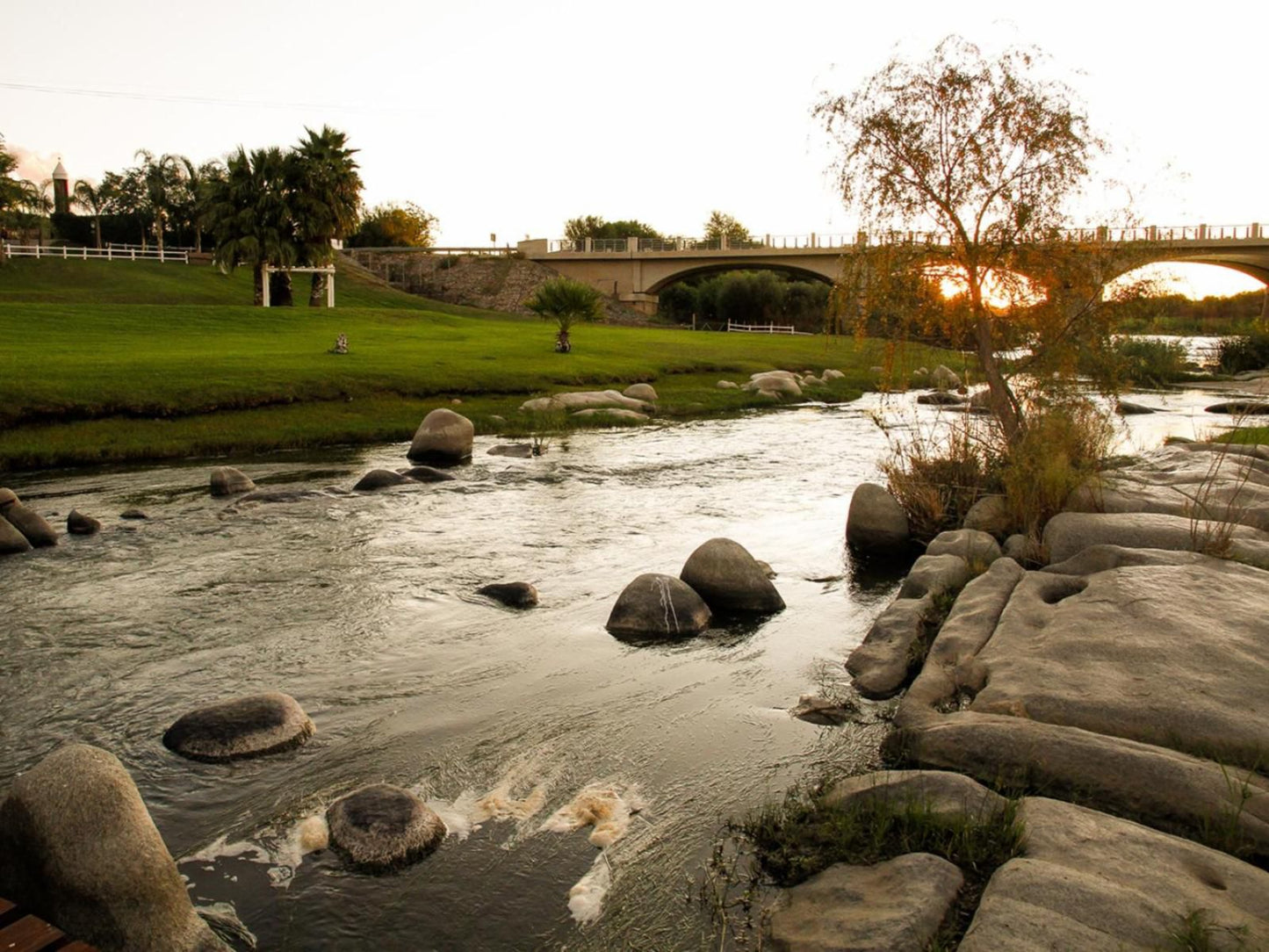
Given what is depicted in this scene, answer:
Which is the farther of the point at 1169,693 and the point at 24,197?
the point at 24,197

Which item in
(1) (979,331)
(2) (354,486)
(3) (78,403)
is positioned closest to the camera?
(1) (979,331)

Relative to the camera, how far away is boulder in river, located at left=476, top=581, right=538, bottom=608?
10.1 m

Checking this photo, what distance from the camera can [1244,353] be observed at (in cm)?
4028

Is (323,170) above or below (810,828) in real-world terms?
above

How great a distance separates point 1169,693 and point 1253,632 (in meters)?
1.22

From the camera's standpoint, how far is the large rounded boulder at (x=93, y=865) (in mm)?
4395

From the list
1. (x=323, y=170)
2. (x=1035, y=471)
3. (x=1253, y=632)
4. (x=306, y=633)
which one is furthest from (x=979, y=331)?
(x=323, y=170)

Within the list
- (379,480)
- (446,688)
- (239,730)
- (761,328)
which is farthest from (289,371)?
(761,328)

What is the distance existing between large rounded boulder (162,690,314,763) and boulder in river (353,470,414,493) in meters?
9.26

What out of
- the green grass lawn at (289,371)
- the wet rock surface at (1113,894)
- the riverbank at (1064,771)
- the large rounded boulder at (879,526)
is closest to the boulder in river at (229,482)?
the green grass lawn at (289,371)

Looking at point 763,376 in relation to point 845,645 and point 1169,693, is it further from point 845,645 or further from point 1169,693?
point 1169,693

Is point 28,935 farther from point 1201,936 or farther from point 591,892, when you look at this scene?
point 1201,936

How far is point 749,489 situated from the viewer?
1694 centimetres

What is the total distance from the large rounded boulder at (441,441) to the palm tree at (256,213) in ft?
119
